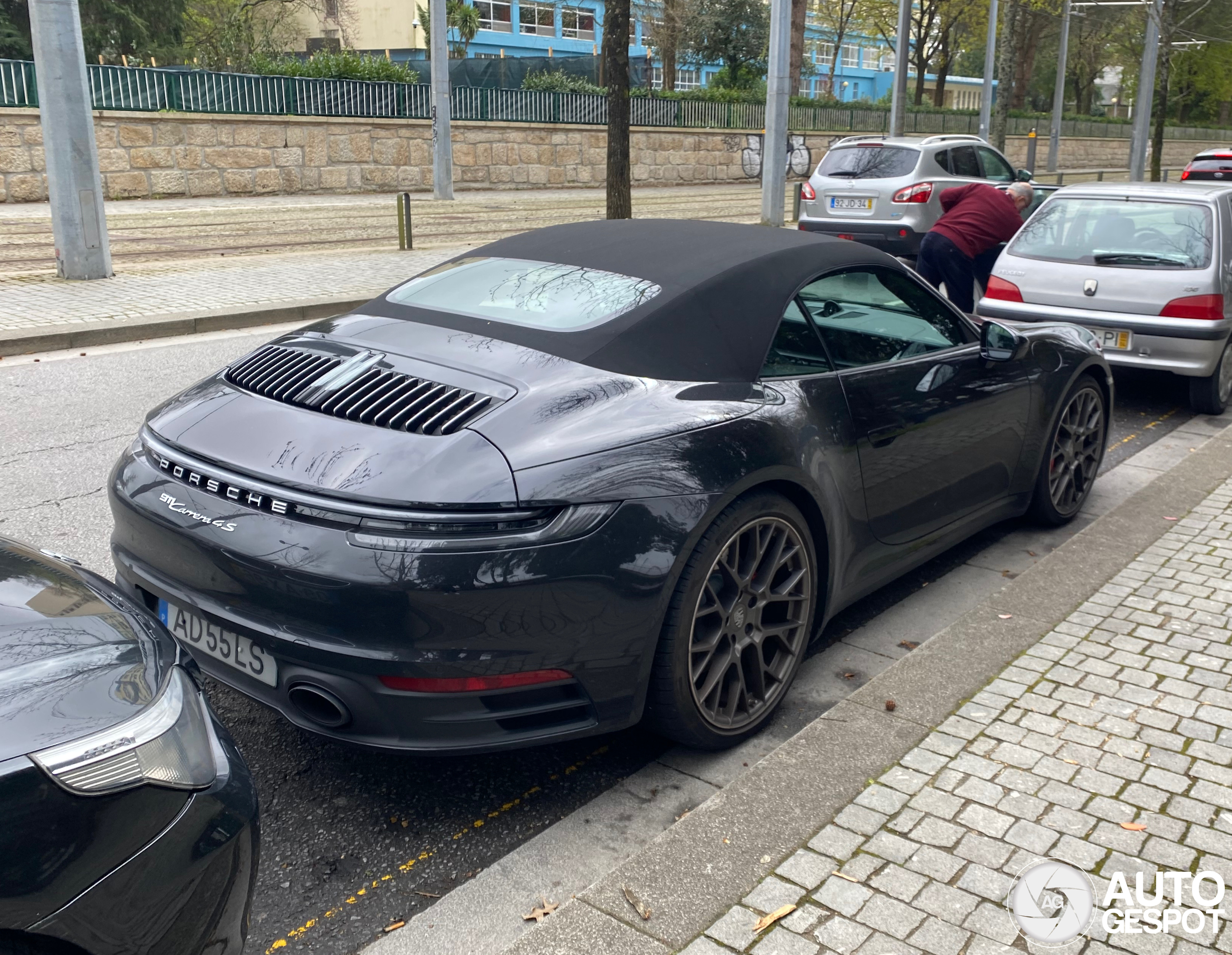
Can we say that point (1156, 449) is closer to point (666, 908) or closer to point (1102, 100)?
point (666, 908)

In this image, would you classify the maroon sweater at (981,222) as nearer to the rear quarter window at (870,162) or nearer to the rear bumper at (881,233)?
the rear bumper at (881,233)

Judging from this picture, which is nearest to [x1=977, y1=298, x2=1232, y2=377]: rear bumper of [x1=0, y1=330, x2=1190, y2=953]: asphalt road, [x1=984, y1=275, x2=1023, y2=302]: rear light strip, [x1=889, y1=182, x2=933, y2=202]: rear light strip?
[x1=984, y1=275, x2=1023, y2=302]: rear light strip

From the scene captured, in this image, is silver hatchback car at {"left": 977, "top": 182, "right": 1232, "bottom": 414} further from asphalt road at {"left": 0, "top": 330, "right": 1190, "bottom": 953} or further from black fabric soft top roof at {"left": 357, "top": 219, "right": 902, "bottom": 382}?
black fabric soft top roof at {"left": 357, "top": 219, "right": 902, "bottom": 382}

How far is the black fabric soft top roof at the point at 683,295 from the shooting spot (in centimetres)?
331

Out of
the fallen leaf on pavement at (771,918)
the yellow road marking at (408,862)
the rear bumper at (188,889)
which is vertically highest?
the rear bumper at (188,889)

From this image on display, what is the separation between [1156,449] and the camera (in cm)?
700

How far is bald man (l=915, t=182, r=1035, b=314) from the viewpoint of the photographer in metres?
9.42

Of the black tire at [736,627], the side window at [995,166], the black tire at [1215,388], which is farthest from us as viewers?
the side window at [995,166]

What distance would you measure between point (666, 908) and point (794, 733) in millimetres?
1079

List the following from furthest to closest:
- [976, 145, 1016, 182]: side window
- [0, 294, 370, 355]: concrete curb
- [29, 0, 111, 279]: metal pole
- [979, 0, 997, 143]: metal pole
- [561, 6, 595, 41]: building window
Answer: [561, 6, 595, 41]: building window, [979, 0, 997, 143]: metal pole, [976, 145, 1016, 182]: side window, [29, 0, 111, 279]: metal pole, [0, 294, 370, 355]: concrete curb

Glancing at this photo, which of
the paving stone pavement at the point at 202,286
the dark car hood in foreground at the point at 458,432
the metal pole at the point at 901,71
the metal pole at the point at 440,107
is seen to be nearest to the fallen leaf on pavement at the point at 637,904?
the dark car hood in foreground at the point at 458,432

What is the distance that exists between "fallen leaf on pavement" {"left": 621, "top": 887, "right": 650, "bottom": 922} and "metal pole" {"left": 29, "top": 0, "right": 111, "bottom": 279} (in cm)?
1124

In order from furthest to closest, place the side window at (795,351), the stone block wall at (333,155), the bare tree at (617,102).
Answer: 1. the stone block wall at (333,155)
2. the bare tree at (617,102)
3. the side window at (795,351)

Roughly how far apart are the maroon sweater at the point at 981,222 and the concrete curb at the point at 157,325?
15.7 feet
